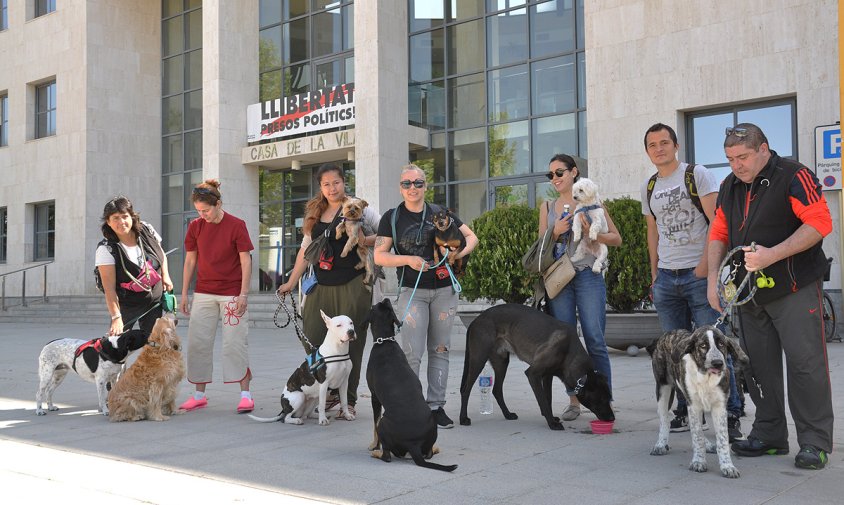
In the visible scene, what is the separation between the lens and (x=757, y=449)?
4.57 metres

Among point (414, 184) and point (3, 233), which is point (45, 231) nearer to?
point (3, 233)

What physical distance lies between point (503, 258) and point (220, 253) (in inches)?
189

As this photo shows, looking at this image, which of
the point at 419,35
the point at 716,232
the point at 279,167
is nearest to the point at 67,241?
the point at 279,167

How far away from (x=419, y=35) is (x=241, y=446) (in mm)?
15379

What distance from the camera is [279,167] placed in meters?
21.7

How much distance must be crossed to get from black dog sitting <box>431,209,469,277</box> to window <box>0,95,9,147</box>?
25.6 meters

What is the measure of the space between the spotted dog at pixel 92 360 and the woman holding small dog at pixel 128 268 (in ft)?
0.50

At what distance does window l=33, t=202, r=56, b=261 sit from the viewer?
2491 centimetres

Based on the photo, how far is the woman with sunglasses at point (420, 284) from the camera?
5.62 meters

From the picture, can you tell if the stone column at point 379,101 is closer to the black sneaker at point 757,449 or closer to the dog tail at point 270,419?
the dog tail at point 270,419

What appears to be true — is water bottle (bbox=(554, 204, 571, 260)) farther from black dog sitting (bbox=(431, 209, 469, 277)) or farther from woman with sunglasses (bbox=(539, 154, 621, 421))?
black dog sitting (bbox=(431, 209, 469, 277))

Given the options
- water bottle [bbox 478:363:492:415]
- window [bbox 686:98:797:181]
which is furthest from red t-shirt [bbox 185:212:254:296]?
window [bbox 686:98:797:181]

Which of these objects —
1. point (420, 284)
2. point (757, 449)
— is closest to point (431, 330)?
point (420, 284)

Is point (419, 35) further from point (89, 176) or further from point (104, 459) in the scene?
point (104, 459)
